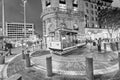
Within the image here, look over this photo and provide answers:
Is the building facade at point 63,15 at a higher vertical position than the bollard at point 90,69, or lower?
higher

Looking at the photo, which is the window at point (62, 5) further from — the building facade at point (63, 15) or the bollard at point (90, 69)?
the bollard at point (90, 69)

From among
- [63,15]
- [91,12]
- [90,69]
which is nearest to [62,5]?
[63,15]

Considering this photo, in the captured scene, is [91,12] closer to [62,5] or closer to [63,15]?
[62,5]

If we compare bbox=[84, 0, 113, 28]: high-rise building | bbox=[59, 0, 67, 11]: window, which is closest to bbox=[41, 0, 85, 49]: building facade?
bbox=[59, 0, 67, 11]: window

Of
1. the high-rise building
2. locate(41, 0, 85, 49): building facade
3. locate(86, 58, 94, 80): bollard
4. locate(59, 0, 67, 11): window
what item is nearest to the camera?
locate(86, 58, 94, 80): bollard

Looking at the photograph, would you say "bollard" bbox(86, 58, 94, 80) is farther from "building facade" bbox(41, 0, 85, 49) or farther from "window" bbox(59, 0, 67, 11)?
"window" bbox(59, 0, 67, 11)

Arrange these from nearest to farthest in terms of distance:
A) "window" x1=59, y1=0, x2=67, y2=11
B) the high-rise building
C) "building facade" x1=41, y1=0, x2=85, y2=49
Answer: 1. "building facade" x1=41, y1=0, x2=85, y2=49
2. "window" x1=59, y1=0, x2=67, y2=11
3. the high-rise building

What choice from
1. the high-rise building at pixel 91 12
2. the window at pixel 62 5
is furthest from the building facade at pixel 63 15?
the high-rise building at pixel 91 12

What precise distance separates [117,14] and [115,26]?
4030 millimetres

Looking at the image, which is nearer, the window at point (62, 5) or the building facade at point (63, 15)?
the building facade at point (63, 15)

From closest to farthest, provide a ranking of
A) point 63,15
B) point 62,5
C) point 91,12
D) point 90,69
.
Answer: point 90,69
point 63,15
point 62,5
point 91,12

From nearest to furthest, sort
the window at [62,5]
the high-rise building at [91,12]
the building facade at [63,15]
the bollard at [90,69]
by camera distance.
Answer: the bollard at [90,69]
the building facade at [63,15]
the window at [62,5]
the high-rise building at [91,12]

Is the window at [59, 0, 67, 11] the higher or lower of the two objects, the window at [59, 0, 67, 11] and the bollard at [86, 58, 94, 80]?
the higher

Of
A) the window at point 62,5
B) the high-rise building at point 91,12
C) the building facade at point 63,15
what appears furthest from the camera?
the high-rise building at point 91,12
